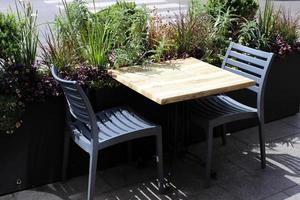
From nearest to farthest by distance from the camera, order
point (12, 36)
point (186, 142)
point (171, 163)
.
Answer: point (12, 36), point (171, 163), point (186, 142)

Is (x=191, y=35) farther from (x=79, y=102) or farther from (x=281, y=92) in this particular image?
(x=79, y=102)

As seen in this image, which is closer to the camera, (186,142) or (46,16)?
(186,142)

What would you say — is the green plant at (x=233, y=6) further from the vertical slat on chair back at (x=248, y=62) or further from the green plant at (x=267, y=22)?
the vertical slat on chair back at (x=248, y=62)

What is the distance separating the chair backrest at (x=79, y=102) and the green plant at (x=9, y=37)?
35cm

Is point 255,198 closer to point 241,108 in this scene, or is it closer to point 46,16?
point 241,108

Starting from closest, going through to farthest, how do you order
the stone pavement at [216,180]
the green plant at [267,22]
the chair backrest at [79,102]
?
the chair backrest at [79,102] → the stone pavement at [216,180] → the green plant at [267,22]

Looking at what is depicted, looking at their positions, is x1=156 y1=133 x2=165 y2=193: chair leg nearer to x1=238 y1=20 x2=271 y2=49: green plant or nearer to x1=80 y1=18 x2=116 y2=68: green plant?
x1=80 y1=18 x2=116 y2=68: green plant

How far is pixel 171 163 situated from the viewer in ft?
12.0

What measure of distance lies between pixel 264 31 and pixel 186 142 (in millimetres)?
1405

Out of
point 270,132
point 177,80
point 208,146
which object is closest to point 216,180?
point 208,146

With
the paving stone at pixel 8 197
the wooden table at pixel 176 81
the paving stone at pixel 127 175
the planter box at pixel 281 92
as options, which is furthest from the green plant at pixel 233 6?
the paving stone at pixel 8 197

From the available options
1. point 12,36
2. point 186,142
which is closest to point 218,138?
point 186,142

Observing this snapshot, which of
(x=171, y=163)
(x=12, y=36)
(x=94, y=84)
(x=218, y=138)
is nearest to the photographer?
(x=12, y=36)

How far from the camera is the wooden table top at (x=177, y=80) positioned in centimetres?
301
